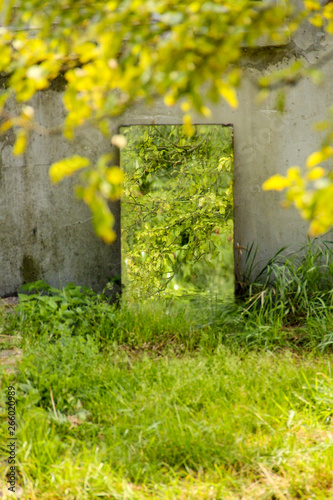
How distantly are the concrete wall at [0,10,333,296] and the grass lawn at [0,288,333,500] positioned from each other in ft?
3.35

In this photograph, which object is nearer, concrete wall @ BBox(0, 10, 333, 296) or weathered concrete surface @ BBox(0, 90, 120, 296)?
concrete wall @ BBox(0, 10, 333, 296)

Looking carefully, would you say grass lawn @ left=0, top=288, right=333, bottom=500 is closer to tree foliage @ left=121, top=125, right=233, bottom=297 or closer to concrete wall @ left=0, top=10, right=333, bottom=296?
tree foliage @ left=121, top=125, right=233, bottom=297

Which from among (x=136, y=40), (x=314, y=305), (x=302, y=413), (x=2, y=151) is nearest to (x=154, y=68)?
(x=136, y=40)

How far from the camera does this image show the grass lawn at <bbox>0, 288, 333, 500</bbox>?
2.09 metres

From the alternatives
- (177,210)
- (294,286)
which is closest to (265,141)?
(177,210)

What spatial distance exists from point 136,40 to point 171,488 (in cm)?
171

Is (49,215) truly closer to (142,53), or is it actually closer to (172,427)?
(172,427)

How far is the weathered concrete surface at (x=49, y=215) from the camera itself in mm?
4613

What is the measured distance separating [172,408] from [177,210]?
6.94 feet

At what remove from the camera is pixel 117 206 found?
460 cm

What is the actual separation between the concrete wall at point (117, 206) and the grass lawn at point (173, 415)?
1.02 m

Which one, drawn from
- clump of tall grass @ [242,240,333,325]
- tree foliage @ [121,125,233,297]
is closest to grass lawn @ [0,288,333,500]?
clump of tall grass @ [242,240,333,325]

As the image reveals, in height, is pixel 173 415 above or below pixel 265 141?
below

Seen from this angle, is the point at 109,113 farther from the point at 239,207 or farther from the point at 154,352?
the point at 239,207
